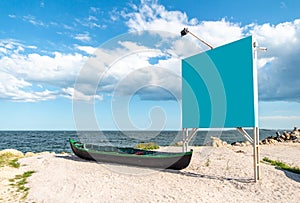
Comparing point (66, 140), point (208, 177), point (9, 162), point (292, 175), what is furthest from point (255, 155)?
point (66, 140)

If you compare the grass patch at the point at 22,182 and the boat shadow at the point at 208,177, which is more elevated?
the boat shadow at the point at 208,177

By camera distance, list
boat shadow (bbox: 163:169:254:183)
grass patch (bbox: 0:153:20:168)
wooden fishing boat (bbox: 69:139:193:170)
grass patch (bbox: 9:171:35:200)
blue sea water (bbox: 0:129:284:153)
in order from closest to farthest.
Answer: grass patch (bbox: 9:171:35:200) < boat shadow (bbox: 163:169:254:183) < wooden fishing boat (bbox: 69:139:193:170) < grass patch (bbox: 0:153:20:168) < blue sea water (bbox: 0:129:284:153)

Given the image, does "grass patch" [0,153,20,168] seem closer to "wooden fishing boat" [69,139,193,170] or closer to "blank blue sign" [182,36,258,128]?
"wooden fishing boat" [69,139,193,170]

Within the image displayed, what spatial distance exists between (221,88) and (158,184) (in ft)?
16.6

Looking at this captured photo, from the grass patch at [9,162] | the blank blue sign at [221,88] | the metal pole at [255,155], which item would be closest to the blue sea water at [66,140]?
the blank blue sign at [221,88]

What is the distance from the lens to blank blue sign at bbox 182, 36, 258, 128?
1028 centimetres

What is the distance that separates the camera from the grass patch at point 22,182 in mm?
10085

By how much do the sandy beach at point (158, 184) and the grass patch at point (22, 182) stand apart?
218 mm

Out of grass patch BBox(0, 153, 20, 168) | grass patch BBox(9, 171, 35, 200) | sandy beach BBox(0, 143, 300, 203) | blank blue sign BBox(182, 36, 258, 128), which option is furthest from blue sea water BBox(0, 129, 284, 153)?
grass patch BBox(0, 153, 20, 168)

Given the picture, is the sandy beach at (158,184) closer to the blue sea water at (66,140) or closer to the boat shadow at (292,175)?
the boat shadow at (292,175)

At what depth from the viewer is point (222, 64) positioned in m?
11.3

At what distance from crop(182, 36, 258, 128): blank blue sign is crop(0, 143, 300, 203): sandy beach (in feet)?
7.67

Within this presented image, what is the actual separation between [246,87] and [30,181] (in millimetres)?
10491

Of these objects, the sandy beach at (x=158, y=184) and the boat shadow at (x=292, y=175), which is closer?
the sandy beach at (x=158, y=184)
